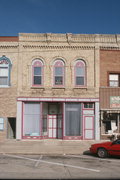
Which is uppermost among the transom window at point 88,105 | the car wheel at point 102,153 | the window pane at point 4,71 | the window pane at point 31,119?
the window pane at point 4,71

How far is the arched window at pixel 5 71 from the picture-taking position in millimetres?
20641

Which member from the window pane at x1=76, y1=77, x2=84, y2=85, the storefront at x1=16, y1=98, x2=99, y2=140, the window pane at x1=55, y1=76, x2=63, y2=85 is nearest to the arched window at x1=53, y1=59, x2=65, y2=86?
the window pane at x1=55, y1=76, x2=63, y2=85

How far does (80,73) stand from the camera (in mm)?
20969

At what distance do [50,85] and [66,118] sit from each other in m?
3.05

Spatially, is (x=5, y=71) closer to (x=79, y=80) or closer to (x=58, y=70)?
(x=58, y=70)

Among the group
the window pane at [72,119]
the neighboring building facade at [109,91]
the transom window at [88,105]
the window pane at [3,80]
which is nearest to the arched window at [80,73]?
the neighboring building facade at [109,91]

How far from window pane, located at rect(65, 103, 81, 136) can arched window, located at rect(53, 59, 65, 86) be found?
1.98 m

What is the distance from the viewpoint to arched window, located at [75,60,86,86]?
68.5 feet

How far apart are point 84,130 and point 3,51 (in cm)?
948

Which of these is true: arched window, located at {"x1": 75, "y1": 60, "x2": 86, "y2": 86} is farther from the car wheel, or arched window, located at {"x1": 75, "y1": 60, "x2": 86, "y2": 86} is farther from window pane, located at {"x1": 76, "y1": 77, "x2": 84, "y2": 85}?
the car wheel

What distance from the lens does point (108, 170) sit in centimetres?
1061

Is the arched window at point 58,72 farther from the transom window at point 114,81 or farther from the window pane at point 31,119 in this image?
the transom window at point 114,81

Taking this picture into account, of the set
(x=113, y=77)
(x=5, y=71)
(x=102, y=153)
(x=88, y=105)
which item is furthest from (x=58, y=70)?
(x=102, y=153)

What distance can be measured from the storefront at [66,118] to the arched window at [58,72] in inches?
57.8
